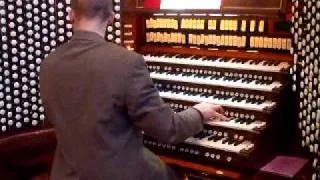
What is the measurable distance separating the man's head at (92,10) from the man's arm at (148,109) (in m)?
0.25

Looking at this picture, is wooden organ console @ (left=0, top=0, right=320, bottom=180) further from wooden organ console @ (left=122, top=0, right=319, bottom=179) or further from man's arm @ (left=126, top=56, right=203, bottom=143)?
man's arm @ (left=126, top=56, right=203, bottom=143)

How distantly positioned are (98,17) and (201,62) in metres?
1.29

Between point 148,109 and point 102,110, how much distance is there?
197mm

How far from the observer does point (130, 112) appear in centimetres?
217

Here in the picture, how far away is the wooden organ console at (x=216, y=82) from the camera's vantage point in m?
2.99

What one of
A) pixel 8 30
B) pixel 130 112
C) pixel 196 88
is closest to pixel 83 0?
pixel 130 112

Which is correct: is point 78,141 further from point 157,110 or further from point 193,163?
point 193,163

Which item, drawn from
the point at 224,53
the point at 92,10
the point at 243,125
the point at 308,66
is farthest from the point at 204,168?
the point at 92,10

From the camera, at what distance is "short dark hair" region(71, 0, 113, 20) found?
219 centimetres

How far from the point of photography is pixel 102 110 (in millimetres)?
2160

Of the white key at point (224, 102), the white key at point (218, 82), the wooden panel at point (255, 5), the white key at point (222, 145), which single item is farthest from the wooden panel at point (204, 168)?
the wooden panel at point (255, 5)

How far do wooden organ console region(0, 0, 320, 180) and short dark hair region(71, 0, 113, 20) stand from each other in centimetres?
106

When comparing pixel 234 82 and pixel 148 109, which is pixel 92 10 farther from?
pixel 234 82

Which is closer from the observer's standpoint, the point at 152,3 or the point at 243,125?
the point at 243,125
